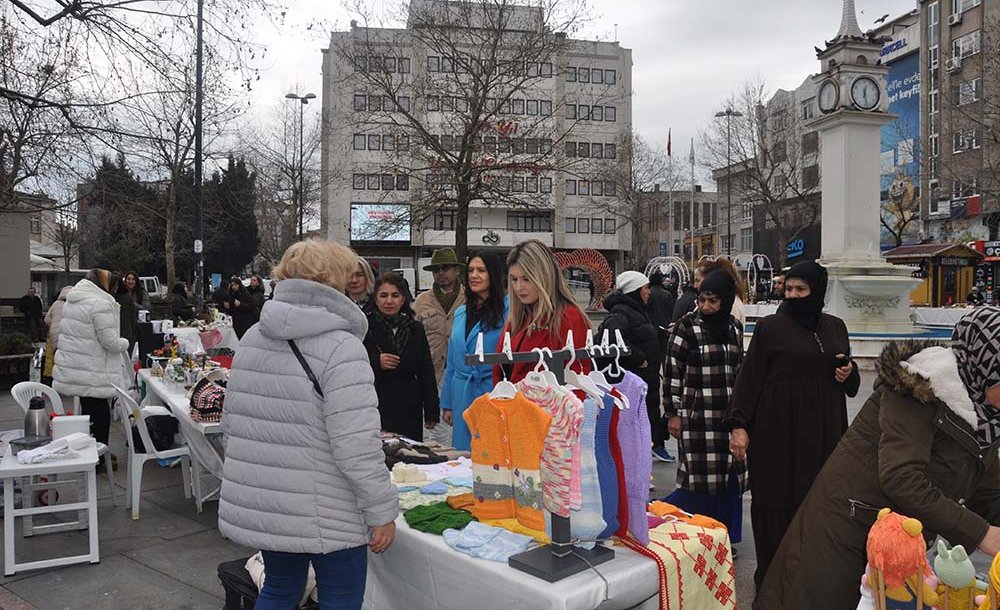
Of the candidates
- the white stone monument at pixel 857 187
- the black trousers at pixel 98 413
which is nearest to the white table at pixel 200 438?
the black trousers at pixel 98 413

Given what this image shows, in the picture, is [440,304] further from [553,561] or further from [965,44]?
[965,44]

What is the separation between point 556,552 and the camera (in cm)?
231

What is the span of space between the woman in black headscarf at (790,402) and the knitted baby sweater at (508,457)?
1.70 meters

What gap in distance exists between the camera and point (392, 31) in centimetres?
1870

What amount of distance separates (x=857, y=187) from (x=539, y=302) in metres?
12.4

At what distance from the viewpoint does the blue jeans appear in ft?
8.39

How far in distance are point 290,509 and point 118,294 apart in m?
7.90

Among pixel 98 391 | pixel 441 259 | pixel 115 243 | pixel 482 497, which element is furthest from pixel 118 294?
pixel 115 243

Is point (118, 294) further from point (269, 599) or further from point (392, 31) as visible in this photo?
point (392, 31)

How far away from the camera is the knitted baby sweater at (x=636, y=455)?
2.38m

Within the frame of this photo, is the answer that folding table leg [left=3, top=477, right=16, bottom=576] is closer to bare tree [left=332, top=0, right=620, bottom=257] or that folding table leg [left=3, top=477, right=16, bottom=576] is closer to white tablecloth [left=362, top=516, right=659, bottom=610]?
white tablecloth [left=362, top=516, right=659, bottom=610]

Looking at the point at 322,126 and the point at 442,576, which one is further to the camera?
the point at 322,126

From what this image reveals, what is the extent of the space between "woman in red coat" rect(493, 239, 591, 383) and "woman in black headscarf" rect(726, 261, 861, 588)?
96 centimetres

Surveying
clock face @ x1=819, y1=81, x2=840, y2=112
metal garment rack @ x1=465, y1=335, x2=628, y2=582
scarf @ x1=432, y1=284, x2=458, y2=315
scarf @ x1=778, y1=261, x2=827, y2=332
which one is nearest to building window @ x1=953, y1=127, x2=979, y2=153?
clock face @ x1=819, y1=81, x2=840, y2=112
